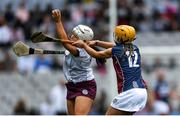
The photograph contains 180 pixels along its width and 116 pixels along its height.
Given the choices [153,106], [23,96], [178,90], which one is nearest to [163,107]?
[153,106]

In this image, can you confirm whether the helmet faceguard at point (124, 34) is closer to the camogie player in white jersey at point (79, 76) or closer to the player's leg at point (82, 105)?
the camogie player in white jersey at point (79, 76)

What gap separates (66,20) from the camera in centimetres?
2394

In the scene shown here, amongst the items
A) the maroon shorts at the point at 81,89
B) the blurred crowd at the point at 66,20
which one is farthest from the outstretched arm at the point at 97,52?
the blurred crowd at the point at 66,20

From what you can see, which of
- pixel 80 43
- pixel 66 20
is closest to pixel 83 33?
pixel 80 43

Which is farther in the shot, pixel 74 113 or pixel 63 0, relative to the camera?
pixel 63 0

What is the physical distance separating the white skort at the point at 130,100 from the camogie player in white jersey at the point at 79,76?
32.3 inches

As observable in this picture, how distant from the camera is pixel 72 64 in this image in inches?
542

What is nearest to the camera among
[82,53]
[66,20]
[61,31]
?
[61,31]

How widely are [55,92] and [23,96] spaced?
1169mm

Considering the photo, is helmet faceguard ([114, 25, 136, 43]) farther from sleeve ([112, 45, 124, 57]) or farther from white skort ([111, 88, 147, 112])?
white skort ([111, 88, 147, 112])

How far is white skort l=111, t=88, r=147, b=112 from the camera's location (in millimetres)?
12922

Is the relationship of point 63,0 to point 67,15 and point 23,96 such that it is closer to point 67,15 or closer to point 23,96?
point 67,15

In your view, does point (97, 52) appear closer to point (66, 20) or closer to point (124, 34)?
point (124, 34)

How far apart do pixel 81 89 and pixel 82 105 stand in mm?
293
